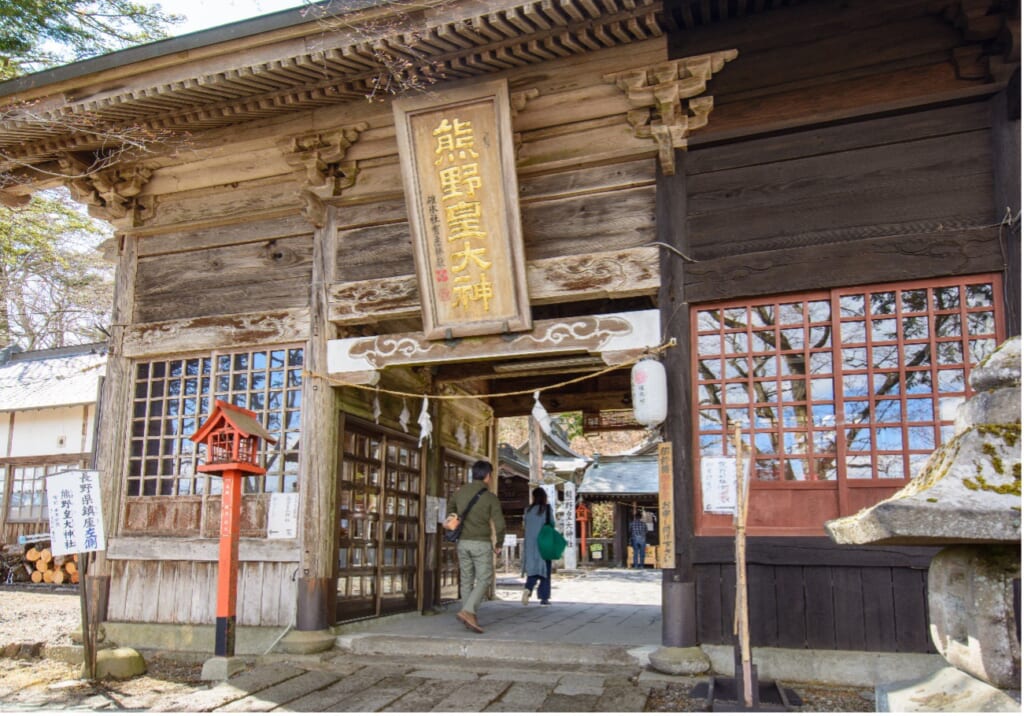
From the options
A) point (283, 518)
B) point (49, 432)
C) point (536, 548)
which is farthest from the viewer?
point (49, 432)

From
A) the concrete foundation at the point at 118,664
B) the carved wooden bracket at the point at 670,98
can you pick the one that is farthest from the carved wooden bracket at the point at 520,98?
the concrete foundation at the point at 118,664

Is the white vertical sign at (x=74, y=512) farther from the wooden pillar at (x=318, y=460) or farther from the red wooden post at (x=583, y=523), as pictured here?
the red wooden post at (x=583, y=523)

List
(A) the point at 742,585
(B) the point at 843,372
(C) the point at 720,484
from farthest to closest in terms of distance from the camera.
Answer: (B) the point at 843,372
(C) the point at 720,484
(A) the point at 742,585

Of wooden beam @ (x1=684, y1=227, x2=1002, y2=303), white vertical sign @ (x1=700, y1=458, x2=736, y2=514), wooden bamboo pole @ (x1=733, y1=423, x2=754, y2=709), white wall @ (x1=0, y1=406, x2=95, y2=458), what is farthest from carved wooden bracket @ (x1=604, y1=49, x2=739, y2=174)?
white wall @ (x1=0, y1=406, x2=95, y2=458)

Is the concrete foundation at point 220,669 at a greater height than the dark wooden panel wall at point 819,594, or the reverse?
the dark wooden panel wall at point 819,594

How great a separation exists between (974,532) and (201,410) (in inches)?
313

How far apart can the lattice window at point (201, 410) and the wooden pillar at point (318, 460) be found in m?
0.25

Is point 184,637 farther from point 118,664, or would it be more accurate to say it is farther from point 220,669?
point 220,669

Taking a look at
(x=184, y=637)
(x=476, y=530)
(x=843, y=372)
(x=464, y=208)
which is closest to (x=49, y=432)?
(x=184, y=637)

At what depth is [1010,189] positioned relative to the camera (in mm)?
6230

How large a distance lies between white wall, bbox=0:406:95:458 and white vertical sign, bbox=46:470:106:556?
13.2 m

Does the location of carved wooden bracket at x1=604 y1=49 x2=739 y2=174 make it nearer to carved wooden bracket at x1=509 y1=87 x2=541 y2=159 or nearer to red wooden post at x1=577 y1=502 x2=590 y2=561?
carved wooden bracket at x1=509 y1=87 x2=541 y2=159

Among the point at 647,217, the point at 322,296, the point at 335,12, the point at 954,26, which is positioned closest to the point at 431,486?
the point at 322,296

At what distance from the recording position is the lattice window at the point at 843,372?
634 cm
